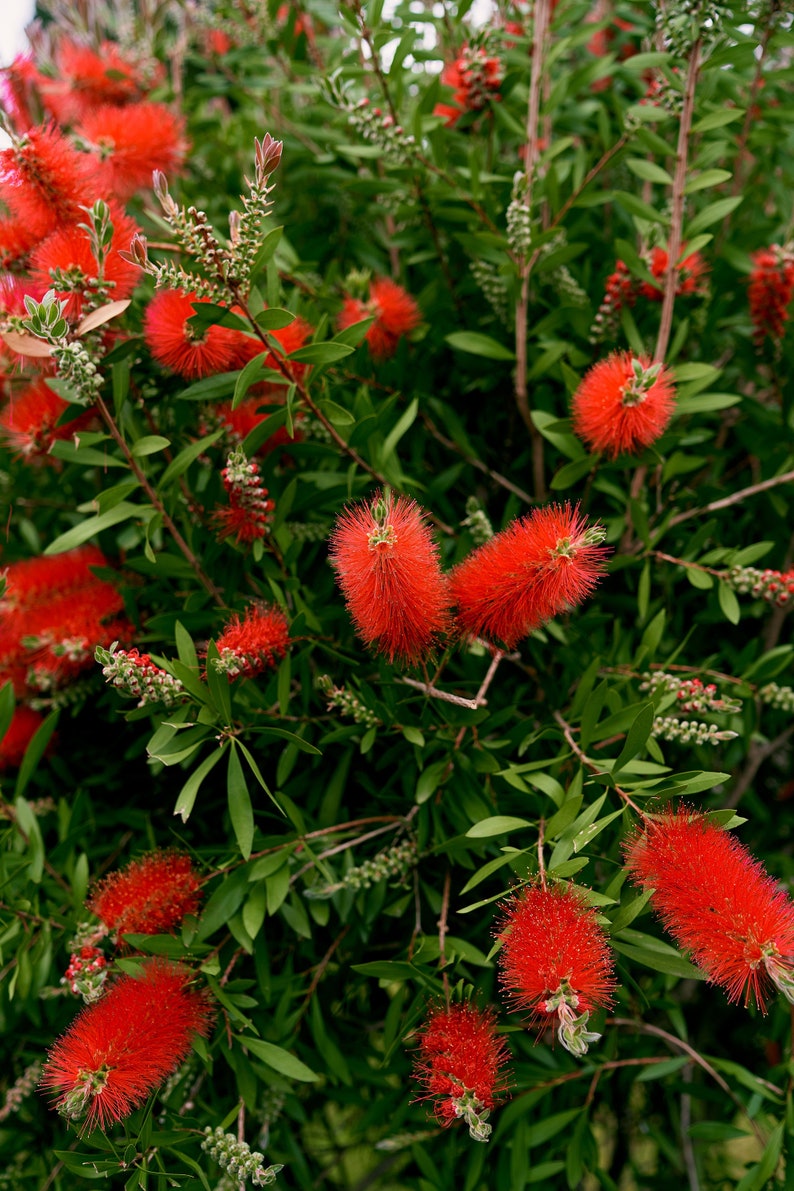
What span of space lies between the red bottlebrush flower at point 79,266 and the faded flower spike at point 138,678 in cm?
32

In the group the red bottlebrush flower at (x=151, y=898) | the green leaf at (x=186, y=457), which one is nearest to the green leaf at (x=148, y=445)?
the green leaf at (x=186, y=457)

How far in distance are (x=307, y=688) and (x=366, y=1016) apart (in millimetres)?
532

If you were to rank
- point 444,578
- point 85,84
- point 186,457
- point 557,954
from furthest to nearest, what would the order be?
point 85,84 < point 186,457 < point 444,578 < point 557,954

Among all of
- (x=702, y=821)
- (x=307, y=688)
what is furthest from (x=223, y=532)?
(x=702, y=821)

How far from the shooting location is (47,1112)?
996mm

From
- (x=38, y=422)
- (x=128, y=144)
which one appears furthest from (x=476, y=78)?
(x=38, y=422)

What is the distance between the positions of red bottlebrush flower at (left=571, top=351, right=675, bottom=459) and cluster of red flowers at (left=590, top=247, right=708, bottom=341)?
0.13m

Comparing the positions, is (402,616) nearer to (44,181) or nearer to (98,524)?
(98,524)

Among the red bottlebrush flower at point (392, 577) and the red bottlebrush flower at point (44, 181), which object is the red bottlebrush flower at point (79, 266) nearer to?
the red bottlebrush flower at point (44, 181)

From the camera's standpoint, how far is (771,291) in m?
0.99

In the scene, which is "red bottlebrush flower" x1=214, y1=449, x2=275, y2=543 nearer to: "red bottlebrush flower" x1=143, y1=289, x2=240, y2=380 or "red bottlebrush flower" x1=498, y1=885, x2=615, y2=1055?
"red bottlebrush flower" x1=143, y1=289, x2=240, y2=380

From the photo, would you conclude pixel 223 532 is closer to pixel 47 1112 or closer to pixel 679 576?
pixel 679 576

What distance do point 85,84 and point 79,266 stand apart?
0.64 meters

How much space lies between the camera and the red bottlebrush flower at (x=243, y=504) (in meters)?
0.75
